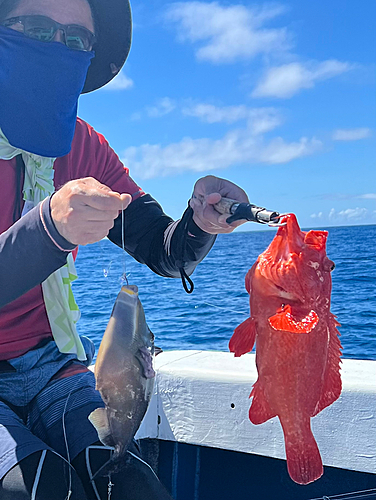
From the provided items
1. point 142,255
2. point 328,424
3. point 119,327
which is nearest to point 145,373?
point 119,327

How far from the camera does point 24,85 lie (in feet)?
7.22

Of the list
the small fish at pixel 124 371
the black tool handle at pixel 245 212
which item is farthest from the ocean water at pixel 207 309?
the small fish at pixel 124 371

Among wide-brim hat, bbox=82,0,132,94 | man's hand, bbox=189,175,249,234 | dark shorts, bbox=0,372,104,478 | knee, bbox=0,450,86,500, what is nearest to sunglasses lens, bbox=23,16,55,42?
wide-brim hat, bbox=82,0,132,94

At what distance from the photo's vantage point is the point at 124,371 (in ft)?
5.51

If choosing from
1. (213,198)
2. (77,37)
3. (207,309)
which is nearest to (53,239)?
(213,198)

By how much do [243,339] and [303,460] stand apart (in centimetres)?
45

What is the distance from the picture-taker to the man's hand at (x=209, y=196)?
7.25ft

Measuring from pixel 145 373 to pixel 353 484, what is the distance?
6.00ft

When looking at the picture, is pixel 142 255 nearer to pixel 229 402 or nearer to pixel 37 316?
pixel 37 316

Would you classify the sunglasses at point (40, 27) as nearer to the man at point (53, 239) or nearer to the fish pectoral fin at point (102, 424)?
the man at point (53, 239)

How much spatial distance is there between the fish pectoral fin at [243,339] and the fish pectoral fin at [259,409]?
17cm

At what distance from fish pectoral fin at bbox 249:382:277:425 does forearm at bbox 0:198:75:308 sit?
80cm

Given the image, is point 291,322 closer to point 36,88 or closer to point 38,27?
point 36,88

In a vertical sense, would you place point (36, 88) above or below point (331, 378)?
above
